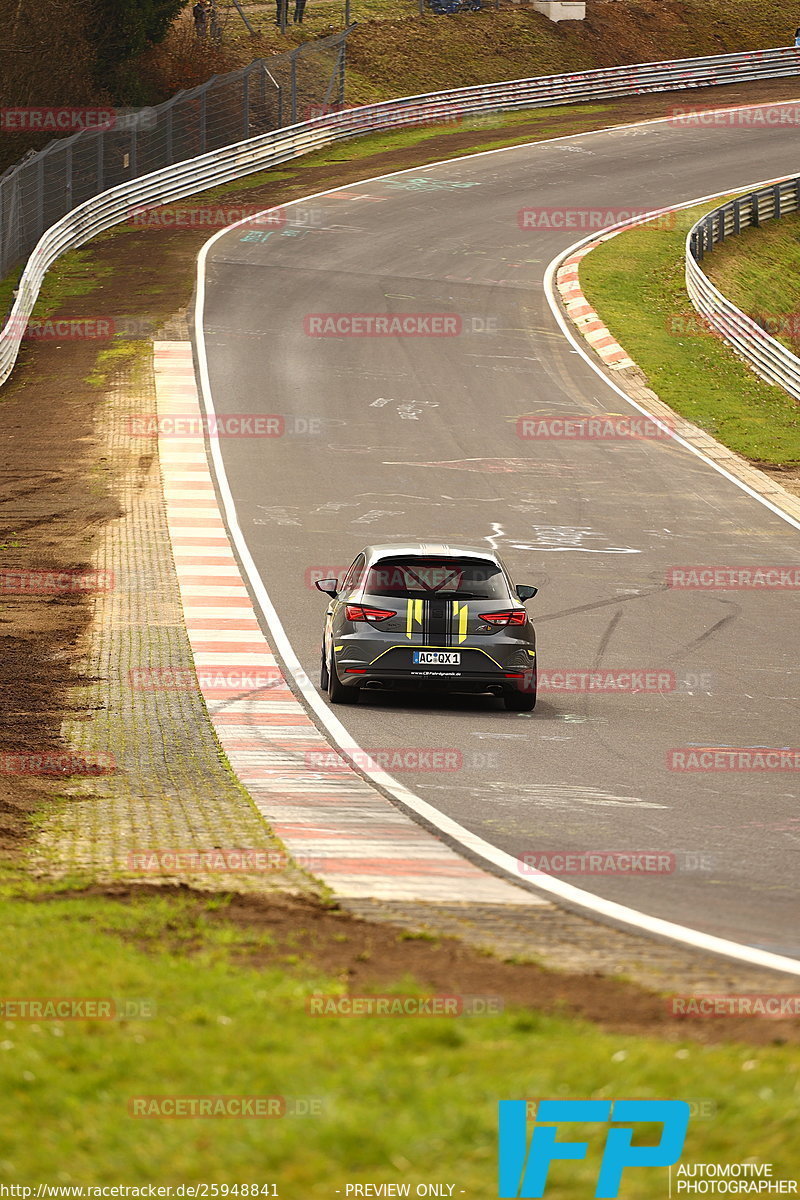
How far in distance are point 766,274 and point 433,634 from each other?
3673cm

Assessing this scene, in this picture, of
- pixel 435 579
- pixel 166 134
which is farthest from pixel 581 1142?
pixel 166 134

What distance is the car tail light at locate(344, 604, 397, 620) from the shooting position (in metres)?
14.6

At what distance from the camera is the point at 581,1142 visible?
4695mm

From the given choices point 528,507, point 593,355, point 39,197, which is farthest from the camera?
point 39,197

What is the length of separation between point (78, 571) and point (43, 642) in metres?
4.08

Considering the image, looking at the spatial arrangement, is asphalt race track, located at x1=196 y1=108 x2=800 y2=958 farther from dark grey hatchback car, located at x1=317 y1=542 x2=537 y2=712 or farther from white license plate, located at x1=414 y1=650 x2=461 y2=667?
white license plate, located at x1=414 y1=650 x2=461 y2=667

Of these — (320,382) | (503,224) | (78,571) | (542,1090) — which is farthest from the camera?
(503,224)

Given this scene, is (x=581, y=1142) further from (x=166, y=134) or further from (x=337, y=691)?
(x=166, y=134)

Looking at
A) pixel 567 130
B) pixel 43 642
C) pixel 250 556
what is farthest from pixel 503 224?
pixel 43 642

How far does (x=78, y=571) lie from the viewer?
69.1ft

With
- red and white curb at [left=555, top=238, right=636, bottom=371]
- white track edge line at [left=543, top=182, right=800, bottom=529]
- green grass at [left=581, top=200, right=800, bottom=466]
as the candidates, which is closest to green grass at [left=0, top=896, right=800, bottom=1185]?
white track edge line at [left=543, top=182, right=800, bottom=529]

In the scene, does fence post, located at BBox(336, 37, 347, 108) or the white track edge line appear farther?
fence post, located at BBox(336, 37, 347, 108)

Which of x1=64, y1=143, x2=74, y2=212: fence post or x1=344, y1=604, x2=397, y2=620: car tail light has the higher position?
x1=64, y1=143, x2=74, y2=212: fence post

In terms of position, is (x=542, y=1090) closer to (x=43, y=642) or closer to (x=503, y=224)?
(x=43, y=642)
